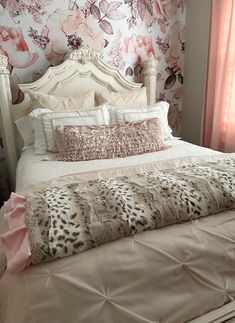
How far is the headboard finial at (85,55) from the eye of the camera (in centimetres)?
220

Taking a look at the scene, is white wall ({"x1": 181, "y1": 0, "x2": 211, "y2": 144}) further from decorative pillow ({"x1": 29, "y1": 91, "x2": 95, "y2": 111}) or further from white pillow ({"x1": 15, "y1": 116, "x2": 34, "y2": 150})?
white pillow ({"x1": 15, "y1": 116, "x2": 34, "y2": 150})

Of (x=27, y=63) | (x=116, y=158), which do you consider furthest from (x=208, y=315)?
(x=27, y=63)

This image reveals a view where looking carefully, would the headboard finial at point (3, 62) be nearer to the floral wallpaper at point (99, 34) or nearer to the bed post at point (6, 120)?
the bed post at point (6, 120)

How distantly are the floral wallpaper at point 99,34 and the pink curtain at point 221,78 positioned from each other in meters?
0.46

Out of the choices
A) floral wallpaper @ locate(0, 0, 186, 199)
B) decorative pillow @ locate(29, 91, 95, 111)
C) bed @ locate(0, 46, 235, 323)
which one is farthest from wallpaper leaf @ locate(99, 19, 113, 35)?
bed @ locate(0, 46, 235, 323)

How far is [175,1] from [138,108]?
1.35 meters

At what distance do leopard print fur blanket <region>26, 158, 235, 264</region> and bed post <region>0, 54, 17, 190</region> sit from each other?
1207 mm

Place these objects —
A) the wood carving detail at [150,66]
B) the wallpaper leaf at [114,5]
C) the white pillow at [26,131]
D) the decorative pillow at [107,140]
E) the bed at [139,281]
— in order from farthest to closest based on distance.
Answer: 1. the wood carving detail at [150,66]
2. the wallpaper leaf at [114,5]
3. the white pillow at [26,131]
4. the decorative pillow at [107,140]
5. the bed at [139,281]

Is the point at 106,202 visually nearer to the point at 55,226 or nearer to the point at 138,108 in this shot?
the point at 55,226

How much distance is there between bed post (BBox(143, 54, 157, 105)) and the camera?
8.14ft

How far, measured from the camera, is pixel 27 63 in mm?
2186

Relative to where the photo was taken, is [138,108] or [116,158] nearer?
[116,158]

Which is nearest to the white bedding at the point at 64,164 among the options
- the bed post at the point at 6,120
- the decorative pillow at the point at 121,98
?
the bed post at the point at 6,120

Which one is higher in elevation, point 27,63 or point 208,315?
point 27,63
